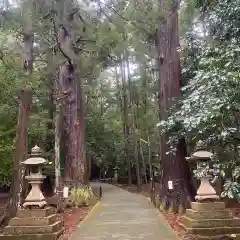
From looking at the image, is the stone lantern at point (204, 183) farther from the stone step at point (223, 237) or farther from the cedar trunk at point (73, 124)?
the cedar trunk at point (73, 124)

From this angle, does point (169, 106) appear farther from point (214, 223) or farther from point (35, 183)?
point (35, 183)

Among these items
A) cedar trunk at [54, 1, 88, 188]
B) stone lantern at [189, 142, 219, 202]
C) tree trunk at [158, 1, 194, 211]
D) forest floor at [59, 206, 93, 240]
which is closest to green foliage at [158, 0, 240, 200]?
stone lantern at [189, 142, 219, 202]

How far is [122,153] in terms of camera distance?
3638 centimetres

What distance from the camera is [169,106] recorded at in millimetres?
13477

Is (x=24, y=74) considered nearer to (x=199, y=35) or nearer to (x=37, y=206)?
(x=37, y=206)

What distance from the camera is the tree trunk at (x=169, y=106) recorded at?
42.5 feet

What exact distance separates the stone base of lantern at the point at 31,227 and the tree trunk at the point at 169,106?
5.18 m

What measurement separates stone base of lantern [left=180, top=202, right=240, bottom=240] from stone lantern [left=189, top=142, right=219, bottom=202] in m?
0.16

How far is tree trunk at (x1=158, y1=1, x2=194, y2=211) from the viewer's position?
13.0 m

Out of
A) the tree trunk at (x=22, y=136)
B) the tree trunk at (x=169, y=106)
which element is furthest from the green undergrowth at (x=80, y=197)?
the tree trunk at (x=22, y=136)

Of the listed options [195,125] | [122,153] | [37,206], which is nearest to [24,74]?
[37,206]

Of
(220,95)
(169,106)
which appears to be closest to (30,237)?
(220,95)

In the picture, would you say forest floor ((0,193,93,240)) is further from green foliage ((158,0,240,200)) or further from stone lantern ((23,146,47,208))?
green foliage ((158,0,240,200))

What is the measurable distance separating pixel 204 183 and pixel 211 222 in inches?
39.9
